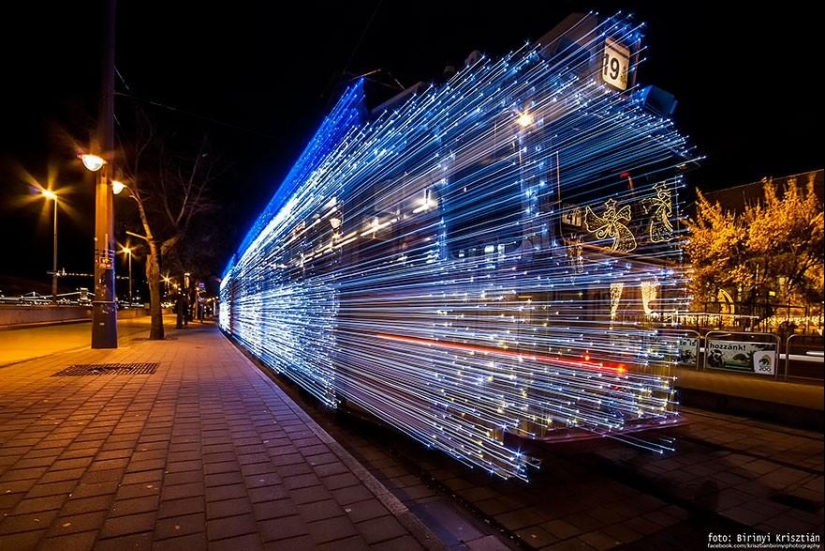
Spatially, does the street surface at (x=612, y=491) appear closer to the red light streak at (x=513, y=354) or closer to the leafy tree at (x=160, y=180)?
the red light streak at (x=513, y=354)

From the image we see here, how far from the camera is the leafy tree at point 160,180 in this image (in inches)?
639

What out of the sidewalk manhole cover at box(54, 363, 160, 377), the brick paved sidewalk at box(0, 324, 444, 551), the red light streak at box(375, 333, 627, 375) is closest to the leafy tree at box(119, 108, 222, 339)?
the sidewalk manhole cover at box(54, 363, 160, 377)

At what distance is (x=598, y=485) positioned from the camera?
3.86 meters

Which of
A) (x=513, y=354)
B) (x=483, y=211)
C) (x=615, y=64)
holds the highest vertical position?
(x=615, y=64)

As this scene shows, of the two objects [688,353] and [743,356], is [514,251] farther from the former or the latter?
[688,353]

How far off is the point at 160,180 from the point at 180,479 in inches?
652

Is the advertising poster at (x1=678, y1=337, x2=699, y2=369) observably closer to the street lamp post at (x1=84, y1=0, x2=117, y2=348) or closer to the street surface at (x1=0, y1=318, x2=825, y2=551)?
the street surface at (x1=0, y1=318, x2=825, y2=551)

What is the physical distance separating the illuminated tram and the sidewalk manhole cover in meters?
5.82

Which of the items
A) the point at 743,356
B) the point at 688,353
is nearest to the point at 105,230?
the point at 688,353

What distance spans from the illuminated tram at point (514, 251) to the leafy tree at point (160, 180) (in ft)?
47.4

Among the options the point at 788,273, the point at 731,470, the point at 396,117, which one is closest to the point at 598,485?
the point at 731,470

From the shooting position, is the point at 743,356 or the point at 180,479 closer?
the point at 180,479

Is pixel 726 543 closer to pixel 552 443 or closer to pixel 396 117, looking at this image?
pixel 552 443

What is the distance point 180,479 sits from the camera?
11.9 feet
